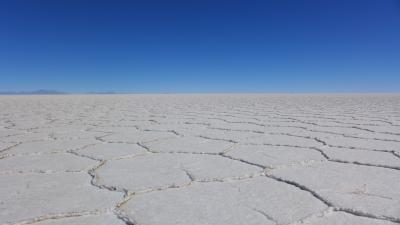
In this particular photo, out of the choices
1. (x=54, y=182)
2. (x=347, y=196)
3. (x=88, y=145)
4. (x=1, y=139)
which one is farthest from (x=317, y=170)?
(x=1, y=139)

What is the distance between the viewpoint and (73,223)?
0.90m

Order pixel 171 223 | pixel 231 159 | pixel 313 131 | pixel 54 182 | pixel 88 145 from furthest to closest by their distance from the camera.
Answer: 1. pixel 313 131
2. pixel 88 145
3. pixel 231 159
4. pixel 54 182
5. pixel 171 223

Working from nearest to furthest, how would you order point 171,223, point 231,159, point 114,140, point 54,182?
point 171,223 → point 54,182 → point 231,159 → point 114,140

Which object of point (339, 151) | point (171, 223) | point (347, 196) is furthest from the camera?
point (339, 151)

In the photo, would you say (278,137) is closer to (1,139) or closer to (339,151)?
(339,151)

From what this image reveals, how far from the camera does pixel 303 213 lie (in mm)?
936

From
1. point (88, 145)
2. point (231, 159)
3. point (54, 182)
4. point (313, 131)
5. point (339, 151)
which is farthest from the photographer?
point (313, 131)

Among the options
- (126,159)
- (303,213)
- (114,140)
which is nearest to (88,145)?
(114,140)

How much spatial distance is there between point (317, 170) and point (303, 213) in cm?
47

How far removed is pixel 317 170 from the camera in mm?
1376

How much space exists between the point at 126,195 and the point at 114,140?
3.79 feet

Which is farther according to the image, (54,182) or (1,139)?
(1,139)

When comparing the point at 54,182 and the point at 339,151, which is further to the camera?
the point at 339,151

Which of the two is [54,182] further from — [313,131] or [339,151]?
[313,131]
